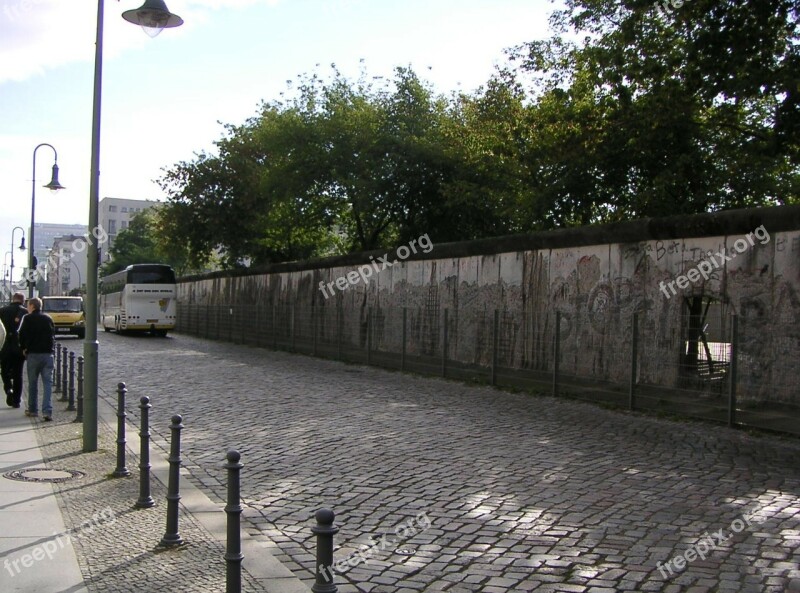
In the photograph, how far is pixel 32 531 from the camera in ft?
19.4

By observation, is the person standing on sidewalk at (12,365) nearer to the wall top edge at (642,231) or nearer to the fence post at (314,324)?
the wall top edge at (642,231)

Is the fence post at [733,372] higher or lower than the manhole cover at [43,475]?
higher

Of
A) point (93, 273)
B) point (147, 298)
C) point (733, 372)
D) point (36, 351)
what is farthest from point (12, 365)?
point (147, 298)

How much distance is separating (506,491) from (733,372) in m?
5.35

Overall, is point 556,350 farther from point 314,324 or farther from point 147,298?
point 147,298

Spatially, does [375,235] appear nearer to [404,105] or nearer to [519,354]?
[404,105]

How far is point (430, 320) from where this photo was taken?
1897 centimetres

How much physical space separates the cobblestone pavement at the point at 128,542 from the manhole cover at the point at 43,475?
0.40 ft

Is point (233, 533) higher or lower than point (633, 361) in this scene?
lower

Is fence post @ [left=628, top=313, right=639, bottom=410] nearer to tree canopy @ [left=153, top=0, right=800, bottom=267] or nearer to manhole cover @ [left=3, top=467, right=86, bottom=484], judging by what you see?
tree canopy @ [left=153, top=0, right=800, bottom=267]

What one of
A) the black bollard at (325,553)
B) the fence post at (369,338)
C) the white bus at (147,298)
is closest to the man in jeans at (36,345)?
the black bollard at (325,553)

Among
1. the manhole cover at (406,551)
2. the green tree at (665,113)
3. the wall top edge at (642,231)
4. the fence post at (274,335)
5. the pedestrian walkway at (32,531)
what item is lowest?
the pedestrian walkway at (32,531)

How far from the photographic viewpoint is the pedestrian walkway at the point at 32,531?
4887 mm

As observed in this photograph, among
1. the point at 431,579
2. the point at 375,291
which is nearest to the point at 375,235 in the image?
the point at 375,291
